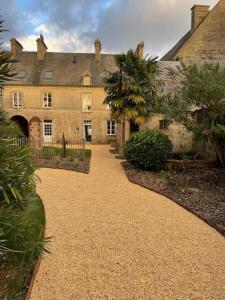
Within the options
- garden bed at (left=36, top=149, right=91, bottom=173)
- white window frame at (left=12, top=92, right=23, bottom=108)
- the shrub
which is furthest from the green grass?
white window frame at (left=12, top=92, right=23, bottom=108)

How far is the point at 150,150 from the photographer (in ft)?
34.2

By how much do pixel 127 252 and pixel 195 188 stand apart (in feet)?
15.1

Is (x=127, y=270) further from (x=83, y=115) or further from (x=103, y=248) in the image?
(x=83, y=115)

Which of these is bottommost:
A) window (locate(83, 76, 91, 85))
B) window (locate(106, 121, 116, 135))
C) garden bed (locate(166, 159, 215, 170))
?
garden bed (locate(166, 159, 215, 170))

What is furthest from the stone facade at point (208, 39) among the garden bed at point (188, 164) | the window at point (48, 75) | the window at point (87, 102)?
the garden bed at point (188, 164)

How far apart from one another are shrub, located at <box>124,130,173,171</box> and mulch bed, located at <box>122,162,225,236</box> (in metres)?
0.36

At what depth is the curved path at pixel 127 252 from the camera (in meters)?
3.43

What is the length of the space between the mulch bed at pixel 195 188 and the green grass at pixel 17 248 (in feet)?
11.3

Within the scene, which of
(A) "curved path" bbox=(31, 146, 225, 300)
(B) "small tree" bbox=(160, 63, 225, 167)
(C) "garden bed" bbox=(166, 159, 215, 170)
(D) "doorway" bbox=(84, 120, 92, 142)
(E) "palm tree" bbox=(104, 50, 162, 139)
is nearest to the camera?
(A) "curved path" bbox=(31, 146, 225, 300)

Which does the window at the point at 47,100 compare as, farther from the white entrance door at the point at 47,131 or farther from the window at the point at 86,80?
the window at the point at 86,80

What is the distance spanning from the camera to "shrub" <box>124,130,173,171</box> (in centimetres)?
1040

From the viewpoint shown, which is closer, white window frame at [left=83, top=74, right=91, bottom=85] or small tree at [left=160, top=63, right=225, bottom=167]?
small tree at [left=160, top=63, right=225, bottom=167]

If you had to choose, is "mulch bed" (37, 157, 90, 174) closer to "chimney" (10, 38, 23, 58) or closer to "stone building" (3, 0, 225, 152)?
"stone building" (3, 0, 225, 152)

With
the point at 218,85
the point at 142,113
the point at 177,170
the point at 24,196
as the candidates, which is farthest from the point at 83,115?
the point at 24,196
